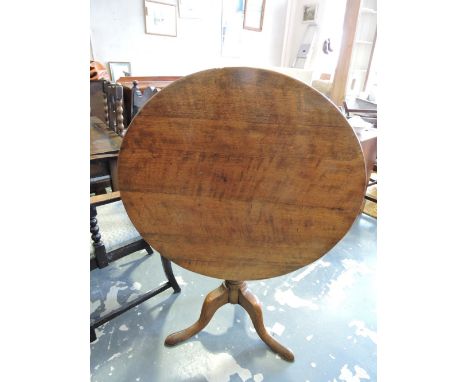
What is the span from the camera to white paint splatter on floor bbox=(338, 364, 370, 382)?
1.17 metres

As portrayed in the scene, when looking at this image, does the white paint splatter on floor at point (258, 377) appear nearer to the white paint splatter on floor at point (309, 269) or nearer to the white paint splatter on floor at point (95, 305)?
the white paint splatter on floor at point (309, 269)

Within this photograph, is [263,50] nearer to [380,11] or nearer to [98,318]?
[380,11]

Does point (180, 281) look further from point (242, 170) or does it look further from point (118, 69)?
point (118, 69)

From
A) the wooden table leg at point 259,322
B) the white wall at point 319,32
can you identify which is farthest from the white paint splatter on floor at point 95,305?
the white wall at point 319,32

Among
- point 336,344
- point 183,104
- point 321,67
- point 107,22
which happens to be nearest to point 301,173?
point 183,104

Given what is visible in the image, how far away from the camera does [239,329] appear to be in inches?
54.3

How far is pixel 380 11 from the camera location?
786 millimetres

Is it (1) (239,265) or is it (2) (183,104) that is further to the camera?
(1) (239,265)

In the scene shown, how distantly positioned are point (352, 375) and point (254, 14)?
17.9 ft

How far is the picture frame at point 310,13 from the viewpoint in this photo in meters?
4.81

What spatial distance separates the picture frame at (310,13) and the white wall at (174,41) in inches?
15.3

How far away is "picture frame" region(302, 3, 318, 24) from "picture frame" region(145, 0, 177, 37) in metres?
2.49
